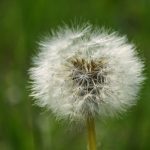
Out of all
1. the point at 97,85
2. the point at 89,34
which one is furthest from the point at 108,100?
the point at 89,34

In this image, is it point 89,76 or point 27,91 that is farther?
point 27,91

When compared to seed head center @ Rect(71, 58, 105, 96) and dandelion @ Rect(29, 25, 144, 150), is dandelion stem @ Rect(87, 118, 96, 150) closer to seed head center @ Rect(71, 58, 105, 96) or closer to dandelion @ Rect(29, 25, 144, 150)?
dandelion @ Rect(29, 25, 144, 150)

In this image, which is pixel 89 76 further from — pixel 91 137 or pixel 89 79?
pixel 91 137

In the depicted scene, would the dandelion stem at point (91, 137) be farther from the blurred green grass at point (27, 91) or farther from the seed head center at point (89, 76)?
the blurred green grass at point (27, 91)

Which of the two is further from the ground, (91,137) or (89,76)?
(89,76)

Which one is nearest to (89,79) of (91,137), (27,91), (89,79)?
(89,79)

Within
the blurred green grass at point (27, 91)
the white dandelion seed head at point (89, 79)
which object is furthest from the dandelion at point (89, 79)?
the blurred green grass at point (27, 91)

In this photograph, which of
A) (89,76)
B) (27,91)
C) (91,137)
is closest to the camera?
(91,137)

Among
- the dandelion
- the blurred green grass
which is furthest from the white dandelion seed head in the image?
the blurred green grass
